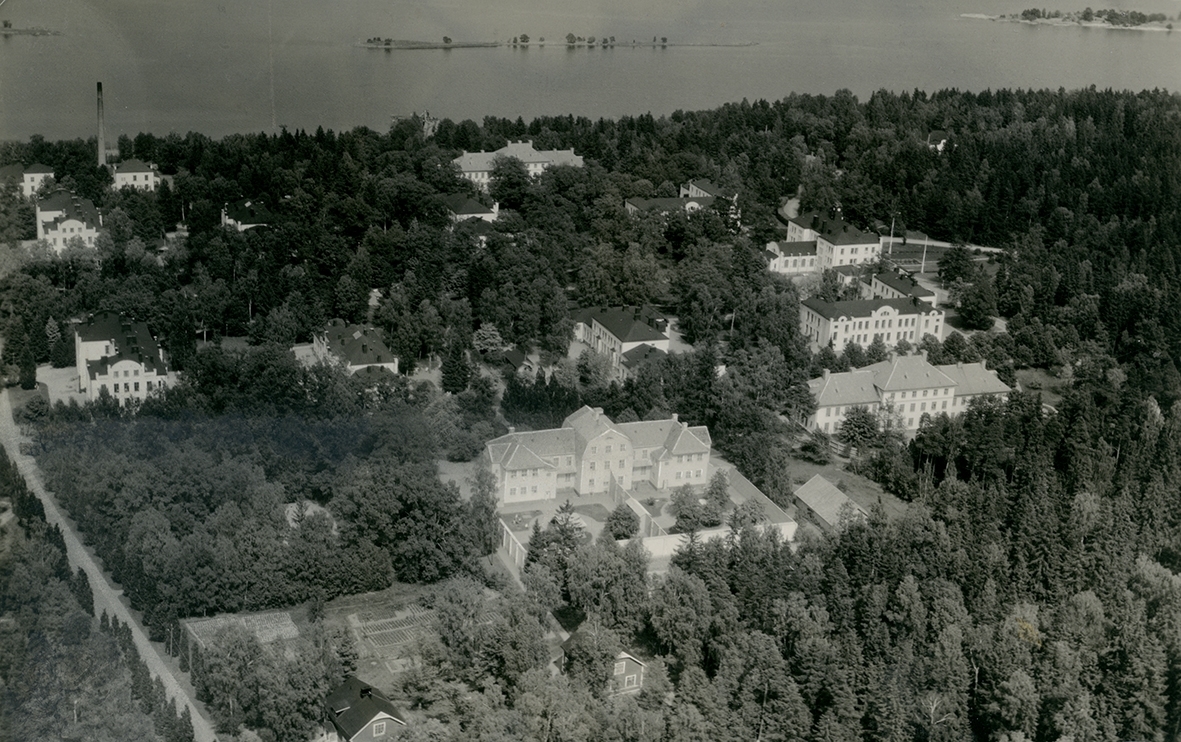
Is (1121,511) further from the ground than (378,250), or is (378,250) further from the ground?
(378,250)

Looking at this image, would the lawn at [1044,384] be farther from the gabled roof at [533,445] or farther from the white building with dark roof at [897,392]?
the gabled roof at [533,445]

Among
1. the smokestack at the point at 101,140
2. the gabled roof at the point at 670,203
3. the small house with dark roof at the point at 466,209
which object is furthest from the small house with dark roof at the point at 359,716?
the smokestack at the point at 101,140

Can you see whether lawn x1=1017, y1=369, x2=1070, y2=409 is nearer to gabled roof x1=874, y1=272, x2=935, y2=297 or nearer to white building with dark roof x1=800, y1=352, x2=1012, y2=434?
white building with dark roof x1=800, y1=352, x2=1012, y2=434

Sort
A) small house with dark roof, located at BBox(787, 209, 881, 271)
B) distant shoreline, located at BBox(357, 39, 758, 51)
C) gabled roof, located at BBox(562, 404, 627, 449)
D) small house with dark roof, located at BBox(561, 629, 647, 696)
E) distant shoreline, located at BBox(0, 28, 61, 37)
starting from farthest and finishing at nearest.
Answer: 1. distant shoreline, located at BBox(357, 39, 758, 51)
2. small house with dark roof, located at BBox(787, 209, 881, 271)
3. distant shoreline, located at BBox(0, 28, 61, 37)
4. gabled roof, located at BBox(562, 404, 627, 449)
5. small house with dark roof, located at BBox(561, 629, 647, 696)

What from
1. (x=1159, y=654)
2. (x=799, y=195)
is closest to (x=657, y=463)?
(x=1159, y=654)

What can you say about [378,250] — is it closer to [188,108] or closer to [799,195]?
[188,108]

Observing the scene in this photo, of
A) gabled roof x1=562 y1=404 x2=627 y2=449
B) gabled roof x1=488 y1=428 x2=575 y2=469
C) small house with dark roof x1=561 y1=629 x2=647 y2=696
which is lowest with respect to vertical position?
small house with dark roof x1=561 y1=629 x2=647 y2=696

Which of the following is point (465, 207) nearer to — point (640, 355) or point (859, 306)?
point (640, 355)

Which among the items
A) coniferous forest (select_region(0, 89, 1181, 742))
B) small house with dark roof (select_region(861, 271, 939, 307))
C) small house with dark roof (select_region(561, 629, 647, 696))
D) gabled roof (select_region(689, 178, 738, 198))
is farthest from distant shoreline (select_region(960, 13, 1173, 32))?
small house with dark roof (select_region(561, 629, 647, 696))
